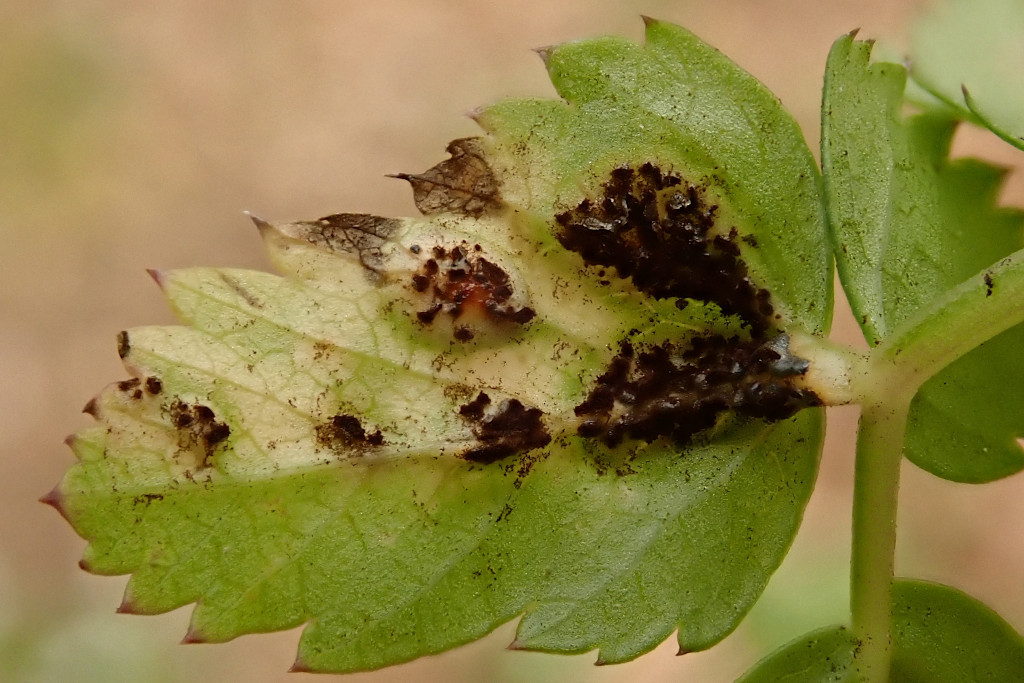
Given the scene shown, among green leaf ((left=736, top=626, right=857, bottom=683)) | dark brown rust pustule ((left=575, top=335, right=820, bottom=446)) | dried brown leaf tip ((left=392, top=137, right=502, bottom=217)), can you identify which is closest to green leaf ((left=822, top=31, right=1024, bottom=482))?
dark brown rust pustule ((left=575, top=335, right=820, bottom=446))

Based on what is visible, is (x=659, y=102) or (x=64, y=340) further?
(x=64, y=340)

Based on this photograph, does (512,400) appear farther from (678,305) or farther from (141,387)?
(141,387)

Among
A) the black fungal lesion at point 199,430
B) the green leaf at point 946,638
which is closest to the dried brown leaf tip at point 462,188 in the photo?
the black fungal lesion at point 199,430

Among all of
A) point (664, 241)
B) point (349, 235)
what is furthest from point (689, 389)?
point (349, 235)

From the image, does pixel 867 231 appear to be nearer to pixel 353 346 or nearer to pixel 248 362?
pixel 353 346

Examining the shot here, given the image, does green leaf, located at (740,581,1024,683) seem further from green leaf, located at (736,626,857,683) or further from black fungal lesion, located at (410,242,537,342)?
black fungal lesion, located at (410,242,537,342)

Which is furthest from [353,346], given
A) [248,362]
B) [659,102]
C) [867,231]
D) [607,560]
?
[867,231]

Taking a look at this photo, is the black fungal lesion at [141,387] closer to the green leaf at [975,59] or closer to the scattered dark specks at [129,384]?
the scattered dark specks at [129,384]
